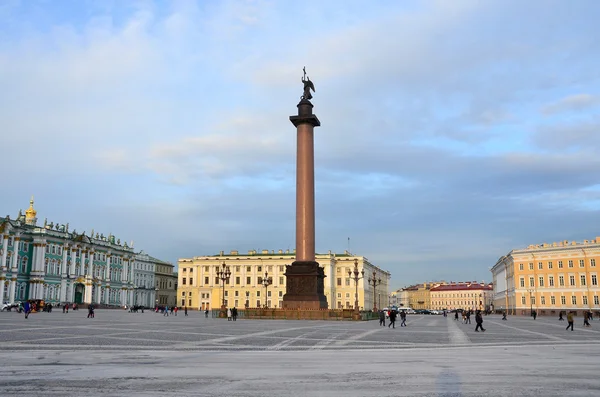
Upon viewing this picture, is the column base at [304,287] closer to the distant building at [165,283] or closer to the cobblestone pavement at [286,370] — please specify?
the cobblestone pavement at [286,370]

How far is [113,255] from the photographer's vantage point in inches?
4614

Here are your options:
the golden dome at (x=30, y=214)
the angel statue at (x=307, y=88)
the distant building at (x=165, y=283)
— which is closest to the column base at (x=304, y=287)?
the angel statue at (x=307, y=88)

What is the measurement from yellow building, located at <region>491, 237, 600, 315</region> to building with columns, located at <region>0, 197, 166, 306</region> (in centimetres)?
7877

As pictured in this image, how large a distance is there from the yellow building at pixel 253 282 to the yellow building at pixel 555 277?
116 ft

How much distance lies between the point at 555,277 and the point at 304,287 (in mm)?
61331

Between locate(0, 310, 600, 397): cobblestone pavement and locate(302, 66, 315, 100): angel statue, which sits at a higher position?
locate(302, 66, 315, 100): angel statue

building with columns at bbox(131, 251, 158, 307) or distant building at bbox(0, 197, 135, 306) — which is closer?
distant building at bbox(0, 197, 135, 306)

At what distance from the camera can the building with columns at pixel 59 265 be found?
89000 millimetres

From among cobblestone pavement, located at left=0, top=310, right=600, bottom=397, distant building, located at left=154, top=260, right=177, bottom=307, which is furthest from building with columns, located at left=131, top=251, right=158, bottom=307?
cobblestone pavement, located at left=0, top=310, right=600, bottom=397

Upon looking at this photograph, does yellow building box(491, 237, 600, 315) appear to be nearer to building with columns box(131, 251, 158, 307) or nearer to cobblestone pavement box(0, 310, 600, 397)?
cobblestone pavement box(0, 310, 600, 397)

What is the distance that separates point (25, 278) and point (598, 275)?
92572 mm

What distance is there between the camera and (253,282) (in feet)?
418

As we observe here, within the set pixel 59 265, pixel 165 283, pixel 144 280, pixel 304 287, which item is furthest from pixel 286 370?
pixel 165 283

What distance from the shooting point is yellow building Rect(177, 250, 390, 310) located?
124938mm
